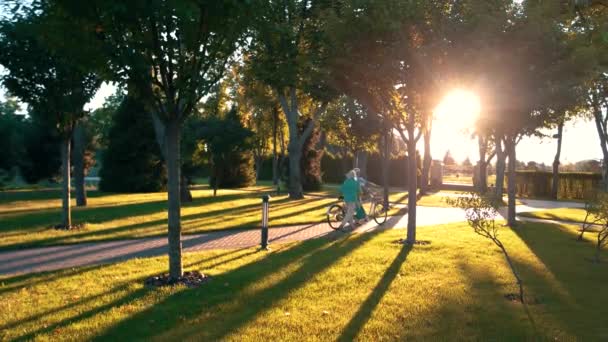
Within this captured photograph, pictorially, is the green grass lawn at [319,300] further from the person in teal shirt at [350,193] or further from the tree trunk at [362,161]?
the tree trunk at [362,161]

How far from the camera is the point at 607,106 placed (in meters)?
21.7

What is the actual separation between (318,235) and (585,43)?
27.0 feet

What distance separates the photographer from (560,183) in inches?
1320

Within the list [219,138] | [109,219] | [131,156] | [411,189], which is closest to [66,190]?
[109,219]

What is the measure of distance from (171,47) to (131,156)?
2727cm

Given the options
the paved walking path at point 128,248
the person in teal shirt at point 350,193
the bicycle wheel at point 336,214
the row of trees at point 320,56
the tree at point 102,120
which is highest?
the tree at point 102,120

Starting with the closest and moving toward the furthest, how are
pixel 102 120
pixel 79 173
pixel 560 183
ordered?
1. pixel 79 173
2. pixel 560 183
3. pixel 102 120

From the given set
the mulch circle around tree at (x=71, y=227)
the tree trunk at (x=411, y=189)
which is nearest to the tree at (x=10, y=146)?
the mulch circle around tree at (x=71, y=227)

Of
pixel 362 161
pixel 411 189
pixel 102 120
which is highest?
pixel 102 120

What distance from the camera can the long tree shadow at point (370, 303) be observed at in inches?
203

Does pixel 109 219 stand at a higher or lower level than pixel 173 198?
lower

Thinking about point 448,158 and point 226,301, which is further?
point 448,158

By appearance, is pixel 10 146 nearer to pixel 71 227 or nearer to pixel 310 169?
pixel 310 169

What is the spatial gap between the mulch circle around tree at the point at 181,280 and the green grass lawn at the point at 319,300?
7.2 inches
